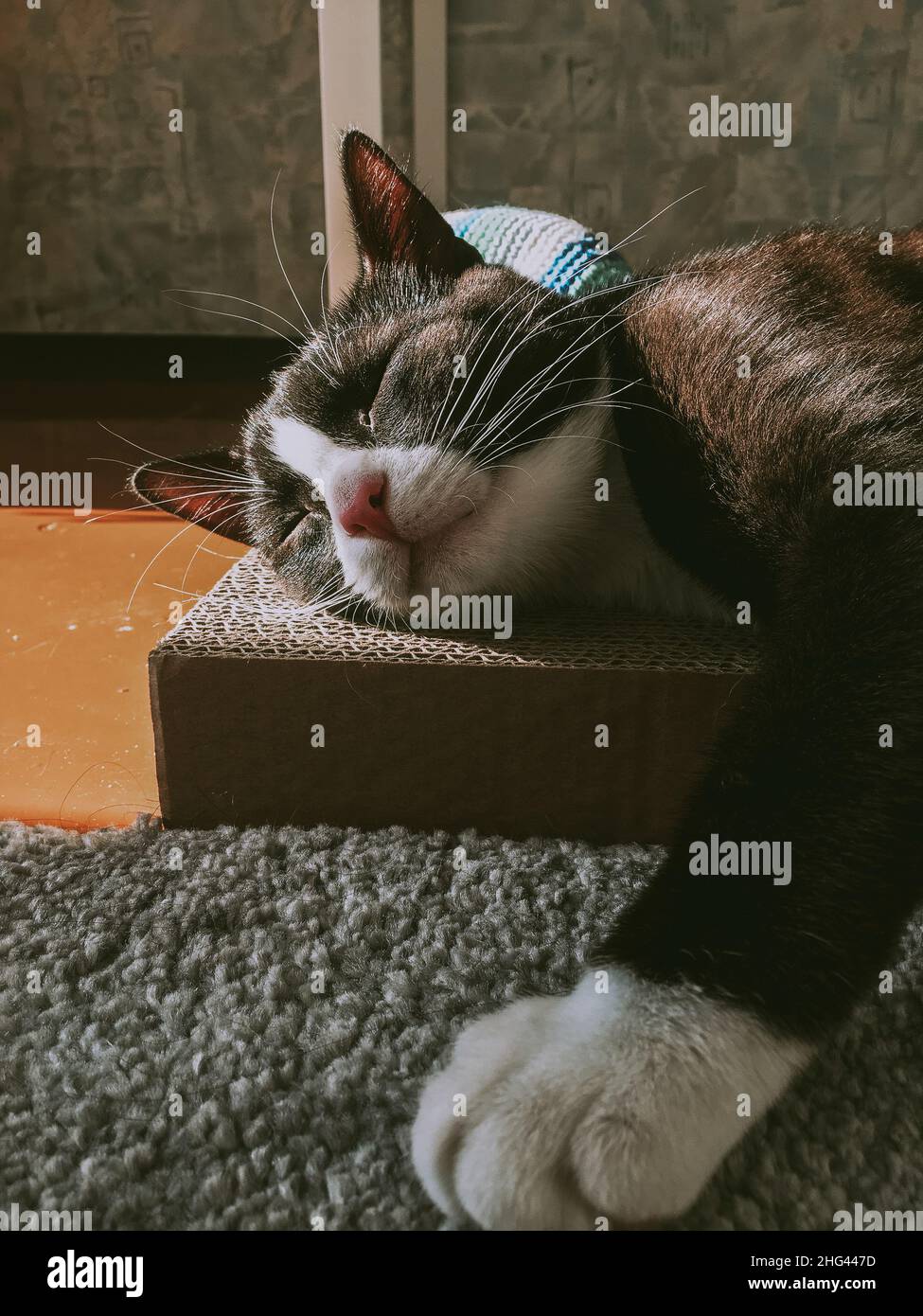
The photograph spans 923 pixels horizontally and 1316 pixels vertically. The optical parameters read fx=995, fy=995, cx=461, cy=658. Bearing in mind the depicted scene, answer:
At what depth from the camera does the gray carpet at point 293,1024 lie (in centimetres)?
53

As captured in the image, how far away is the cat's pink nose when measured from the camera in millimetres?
826

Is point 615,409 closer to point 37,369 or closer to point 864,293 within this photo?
point 864,293

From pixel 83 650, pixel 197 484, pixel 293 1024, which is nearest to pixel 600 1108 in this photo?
pixel 293 1024

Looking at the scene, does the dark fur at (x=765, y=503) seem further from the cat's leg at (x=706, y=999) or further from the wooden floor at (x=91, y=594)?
the wooden floor at (x=91, y=594)

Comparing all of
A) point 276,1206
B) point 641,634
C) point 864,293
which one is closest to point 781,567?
point 641,634

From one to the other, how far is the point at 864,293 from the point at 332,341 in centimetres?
50

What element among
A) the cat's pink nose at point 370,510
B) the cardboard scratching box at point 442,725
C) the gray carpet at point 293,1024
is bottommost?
the gray carpet at point 293,1024

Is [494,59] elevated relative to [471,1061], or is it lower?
elevated

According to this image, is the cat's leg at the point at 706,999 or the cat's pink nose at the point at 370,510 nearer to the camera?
the cat's leg at the point at 706,999

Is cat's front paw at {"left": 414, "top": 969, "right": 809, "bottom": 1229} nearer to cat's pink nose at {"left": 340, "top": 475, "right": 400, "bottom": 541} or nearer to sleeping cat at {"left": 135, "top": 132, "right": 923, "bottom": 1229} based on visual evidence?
sleeping cat at {"left": 135, "top": 132, "right": 923, "bottom": 1229}

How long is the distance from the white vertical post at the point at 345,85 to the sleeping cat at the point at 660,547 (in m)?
0.39

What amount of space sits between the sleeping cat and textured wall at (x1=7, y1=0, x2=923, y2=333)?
2171 mm

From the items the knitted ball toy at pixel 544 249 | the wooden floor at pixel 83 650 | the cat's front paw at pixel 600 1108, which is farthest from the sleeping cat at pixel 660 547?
the wooden floor at pixel 83 650

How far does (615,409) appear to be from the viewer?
906mm
